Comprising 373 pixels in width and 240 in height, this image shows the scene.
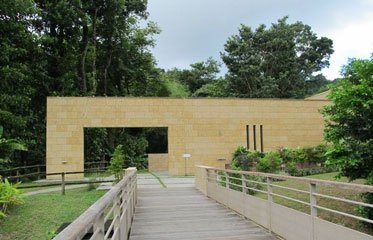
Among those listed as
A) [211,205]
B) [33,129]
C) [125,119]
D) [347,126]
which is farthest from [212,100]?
[347,126]

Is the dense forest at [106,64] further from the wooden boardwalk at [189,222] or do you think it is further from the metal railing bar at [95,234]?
the metal railing bar at [95,234]

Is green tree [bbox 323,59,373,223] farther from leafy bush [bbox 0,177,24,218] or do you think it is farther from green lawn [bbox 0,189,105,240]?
leafy bush [bbox 0,177,24,218]

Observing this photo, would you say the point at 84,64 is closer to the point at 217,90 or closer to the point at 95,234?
the point at 217,90

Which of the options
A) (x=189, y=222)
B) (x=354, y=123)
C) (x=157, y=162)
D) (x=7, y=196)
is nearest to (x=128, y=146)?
(x=157, y=162)

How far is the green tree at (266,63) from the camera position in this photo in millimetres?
42094

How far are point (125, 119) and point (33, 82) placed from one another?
805cm

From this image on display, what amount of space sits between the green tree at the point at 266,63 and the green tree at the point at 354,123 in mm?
33115

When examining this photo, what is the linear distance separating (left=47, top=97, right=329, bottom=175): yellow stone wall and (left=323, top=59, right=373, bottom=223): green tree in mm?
17142

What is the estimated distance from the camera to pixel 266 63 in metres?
43.2

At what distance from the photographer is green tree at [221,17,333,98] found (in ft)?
138

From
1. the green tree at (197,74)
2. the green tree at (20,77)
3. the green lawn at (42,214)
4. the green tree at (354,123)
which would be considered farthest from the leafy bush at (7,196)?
the green tree at (197,74)

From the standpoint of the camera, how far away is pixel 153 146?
1754 inches

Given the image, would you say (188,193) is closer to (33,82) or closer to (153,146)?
(33,82)

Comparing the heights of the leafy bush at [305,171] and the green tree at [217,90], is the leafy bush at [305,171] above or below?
below
